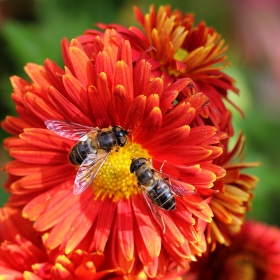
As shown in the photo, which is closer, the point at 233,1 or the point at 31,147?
the point at 31,147

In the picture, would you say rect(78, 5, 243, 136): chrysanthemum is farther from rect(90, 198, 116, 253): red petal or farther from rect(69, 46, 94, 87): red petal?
rect(90, 198, 116, 253): red petal

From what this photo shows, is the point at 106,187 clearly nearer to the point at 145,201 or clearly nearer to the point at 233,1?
the point at 145,201

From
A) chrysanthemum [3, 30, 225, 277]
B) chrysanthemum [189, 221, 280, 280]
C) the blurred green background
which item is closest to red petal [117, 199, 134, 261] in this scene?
chrysanthemum [3, 30, 225, 277]

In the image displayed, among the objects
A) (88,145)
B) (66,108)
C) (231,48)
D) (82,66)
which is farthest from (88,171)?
(231,48)

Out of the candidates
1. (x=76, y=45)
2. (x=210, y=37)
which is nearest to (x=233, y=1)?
(x=210, y=37)

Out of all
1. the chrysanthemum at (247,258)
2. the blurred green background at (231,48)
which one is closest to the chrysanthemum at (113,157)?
the chrysanthemum at (247,258)

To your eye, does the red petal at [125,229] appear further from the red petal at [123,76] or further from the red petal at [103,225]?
the red petal at [123,76]

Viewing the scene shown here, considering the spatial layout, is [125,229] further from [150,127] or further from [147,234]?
[150,127]
